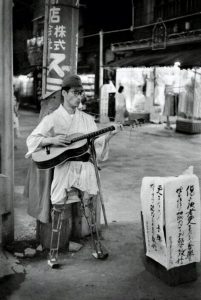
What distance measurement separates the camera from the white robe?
16.3ft

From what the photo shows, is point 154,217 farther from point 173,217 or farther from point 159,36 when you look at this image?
point 159,36

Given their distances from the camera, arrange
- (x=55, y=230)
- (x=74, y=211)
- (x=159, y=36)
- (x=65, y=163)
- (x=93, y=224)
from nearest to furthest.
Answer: (x=65, y=163)
(x=55, y=230)
(x=93, y=224)
(x=74, y=211)
(x=159, y=36)

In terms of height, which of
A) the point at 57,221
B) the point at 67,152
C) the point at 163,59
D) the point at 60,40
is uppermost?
the point at 163,59

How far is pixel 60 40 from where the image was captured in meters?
5.71

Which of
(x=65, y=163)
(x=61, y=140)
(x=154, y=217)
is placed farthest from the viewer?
(x=65, y=163)

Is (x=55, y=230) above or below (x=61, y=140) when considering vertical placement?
below

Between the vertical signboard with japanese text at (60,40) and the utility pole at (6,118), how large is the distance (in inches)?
26.1

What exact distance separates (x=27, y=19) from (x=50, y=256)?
A: 120 ft

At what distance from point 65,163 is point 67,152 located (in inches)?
8.6

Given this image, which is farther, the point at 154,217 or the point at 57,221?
the point at 57,221

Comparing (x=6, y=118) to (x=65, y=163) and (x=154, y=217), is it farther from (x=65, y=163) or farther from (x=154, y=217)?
(x=154, y=217)

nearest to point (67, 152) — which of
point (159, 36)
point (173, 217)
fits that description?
point (173, 217)

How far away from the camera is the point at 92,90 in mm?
28000

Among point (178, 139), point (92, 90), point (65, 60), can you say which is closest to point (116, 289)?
point (65, 60)
